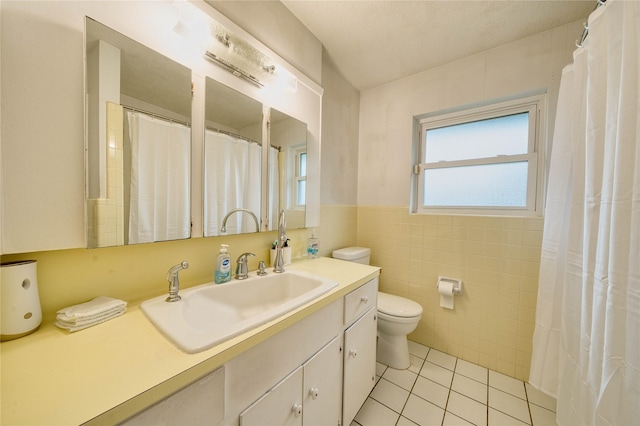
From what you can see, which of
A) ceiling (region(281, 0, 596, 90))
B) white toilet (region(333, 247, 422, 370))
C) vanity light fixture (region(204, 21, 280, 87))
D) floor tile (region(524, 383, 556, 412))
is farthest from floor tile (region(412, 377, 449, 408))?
ceiling (region(281, 0, 596, 90))

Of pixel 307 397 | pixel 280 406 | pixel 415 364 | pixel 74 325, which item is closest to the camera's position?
pixel 74 325

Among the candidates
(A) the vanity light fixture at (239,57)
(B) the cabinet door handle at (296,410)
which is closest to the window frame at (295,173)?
(A) the vanity light fixture at (239,57)

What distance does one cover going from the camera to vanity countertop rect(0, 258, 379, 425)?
16.1 inches

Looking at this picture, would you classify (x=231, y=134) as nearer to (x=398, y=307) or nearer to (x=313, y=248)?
(x=313, y=248)

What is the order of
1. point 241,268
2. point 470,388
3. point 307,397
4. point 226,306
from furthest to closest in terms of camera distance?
1. point 470,388
2. point 241,268
3. point 226,306
4. point 307,397

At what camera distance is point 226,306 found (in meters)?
0.99

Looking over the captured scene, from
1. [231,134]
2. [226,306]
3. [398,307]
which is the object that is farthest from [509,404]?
[231,134]

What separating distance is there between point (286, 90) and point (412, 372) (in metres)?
2.13

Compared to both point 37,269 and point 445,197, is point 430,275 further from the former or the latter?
point 37,269

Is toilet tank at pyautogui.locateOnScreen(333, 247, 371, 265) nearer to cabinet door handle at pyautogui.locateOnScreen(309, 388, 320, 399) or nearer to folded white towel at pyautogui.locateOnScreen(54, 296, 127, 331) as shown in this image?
cabinet door handle at pyautogui.locateOnScreen(309, 388, 320, 399)

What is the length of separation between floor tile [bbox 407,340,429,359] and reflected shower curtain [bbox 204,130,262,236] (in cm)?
168

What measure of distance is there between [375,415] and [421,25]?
2.42 meters

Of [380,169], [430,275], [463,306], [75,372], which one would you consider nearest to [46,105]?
[75,372]

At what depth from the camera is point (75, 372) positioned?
19.6 inches
